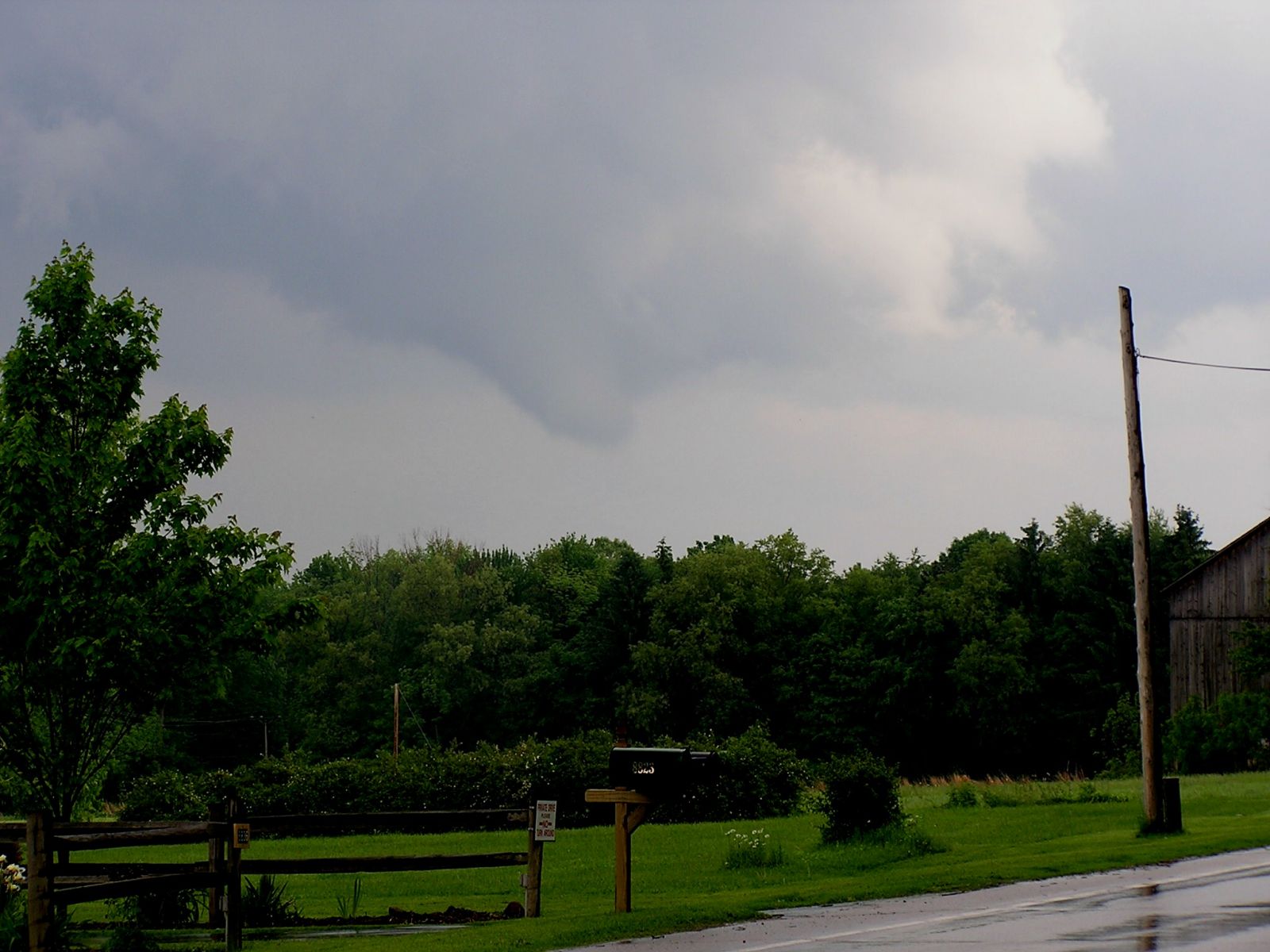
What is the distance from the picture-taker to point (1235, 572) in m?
56.3

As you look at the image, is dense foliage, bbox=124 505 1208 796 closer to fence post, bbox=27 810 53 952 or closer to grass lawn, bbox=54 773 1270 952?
grass lawn, bbox=54 773 1270 952

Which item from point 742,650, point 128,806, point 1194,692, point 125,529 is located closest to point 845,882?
point 125,529

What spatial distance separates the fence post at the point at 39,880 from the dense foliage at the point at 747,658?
6435 cm

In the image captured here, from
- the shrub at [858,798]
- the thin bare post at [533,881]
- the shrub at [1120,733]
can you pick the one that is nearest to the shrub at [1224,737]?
the shrub at [1120,733]

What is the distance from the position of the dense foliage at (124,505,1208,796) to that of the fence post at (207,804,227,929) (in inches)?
2379

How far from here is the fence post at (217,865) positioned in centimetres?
1562

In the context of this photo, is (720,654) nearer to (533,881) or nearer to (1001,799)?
(1001,799)

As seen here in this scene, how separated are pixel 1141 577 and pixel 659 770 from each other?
591 inches

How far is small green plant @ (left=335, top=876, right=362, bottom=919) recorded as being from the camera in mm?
17375

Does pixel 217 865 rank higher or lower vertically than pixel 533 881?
higher

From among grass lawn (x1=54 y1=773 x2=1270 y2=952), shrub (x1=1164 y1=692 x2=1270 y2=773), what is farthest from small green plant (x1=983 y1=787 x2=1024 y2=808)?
shrub (x1=1164 y1=692 x2=1270 y2=773)

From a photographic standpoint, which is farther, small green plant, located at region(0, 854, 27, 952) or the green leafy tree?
the green leafy tree

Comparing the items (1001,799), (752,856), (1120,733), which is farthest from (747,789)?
(1120,733)

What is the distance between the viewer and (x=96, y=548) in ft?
63.7
